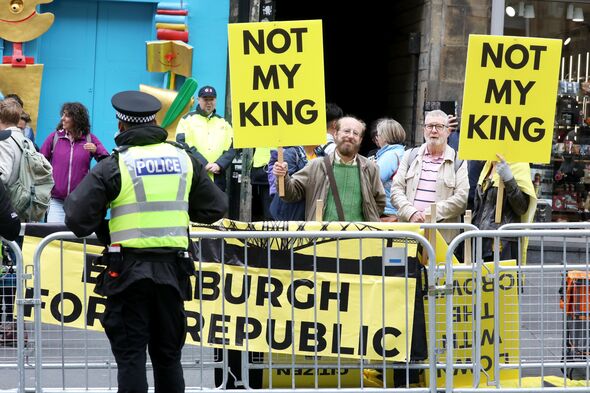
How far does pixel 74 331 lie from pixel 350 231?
1812 millimetres

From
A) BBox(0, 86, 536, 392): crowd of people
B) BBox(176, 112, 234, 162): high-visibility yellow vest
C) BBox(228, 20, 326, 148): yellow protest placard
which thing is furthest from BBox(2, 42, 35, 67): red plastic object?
BBox(228, 20, 326, 148): yellow protest placard

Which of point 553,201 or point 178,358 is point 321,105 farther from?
point 553,201

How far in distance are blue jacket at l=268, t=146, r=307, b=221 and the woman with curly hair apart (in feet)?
7.39

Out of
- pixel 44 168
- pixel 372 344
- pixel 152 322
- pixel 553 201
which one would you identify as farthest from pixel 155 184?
pixel 553 201

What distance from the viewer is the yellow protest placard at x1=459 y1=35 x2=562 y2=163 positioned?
8.23 metres

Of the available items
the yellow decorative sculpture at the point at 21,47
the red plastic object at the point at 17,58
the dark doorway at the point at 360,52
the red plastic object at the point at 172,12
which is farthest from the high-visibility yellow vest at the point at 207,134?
the dark doorway at the point at 360,52

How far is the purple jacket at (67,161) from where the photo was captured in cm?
1095

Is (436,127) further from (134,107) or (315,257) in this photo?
(134,107)

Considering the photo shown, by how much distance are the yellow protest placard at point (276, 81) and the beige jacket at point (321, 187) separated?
12.1 inches

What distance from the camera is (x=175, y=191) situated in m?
6.09

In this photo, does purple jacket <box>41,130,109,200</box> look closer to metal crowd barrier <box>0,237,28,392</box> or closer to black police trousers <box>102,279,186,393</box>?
metal crowd barrier <box>0,237,28,392</box>

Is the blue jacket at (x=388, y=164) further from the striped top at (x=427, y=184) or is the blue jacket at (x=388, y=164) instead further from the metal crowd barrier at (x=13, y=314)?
the metal crowd barrier at (x=13, y=314)

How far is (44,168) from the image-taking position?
9.70 m

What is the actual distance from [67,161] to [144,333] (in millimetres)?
5326
